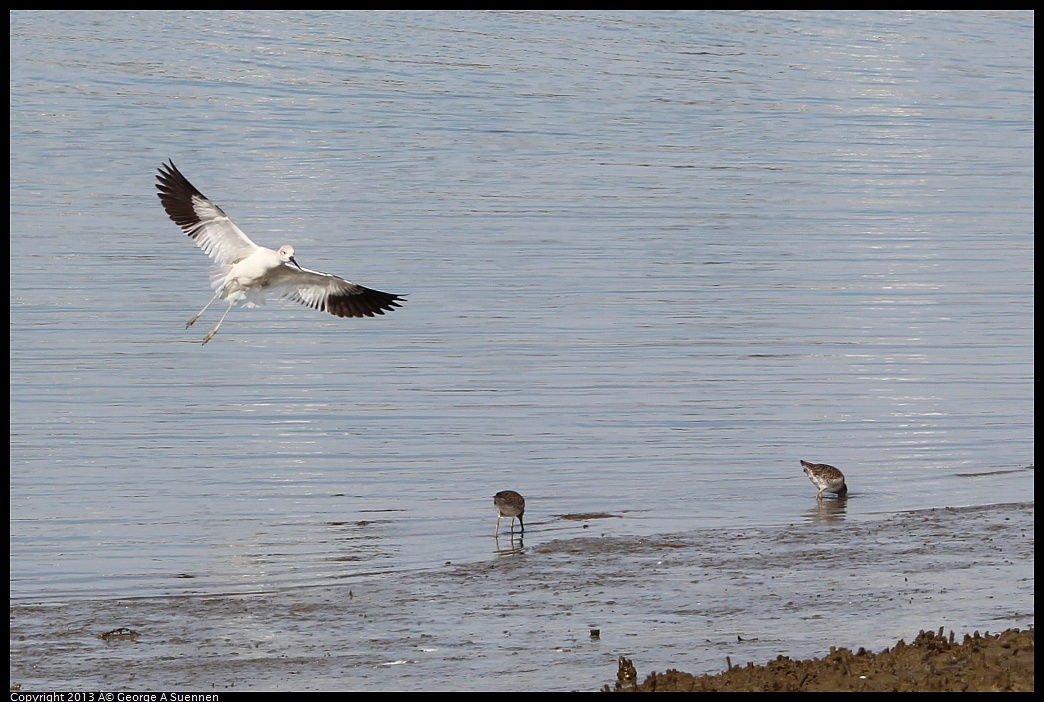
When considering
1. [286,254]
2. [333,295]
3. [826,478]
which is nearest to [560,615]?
[826,478]

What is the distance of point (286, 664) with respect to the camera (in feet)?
27.2

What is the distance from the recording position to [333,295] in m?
13.3

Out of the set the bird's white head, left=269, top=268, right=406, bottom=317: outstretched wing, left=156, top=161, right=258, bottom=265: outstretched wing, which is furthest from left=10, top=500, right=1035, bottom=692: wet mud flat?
left=156, top=161, right=258, bottom=265: outstretched wing

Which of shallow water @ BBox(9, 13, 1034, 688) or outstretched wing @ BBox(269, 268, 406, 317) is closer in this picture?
shallow water @ BBox(9, 13, 1034, 688)

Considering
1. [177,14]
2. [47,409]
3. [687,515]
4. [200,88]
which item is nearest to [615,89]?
[200,88]

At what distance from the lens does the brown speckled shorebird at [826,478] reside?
11.9m

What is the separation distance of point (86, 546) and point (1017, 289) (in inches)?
523

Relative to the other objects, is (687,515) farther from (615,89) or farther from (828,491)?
(615,89)

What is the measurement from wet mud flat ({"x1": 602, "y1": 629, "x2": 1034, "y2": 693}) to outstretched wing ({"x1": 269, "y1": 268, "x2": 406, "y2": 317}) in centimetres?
588

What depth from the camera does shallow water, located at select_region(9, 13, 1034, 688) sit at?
11859mm

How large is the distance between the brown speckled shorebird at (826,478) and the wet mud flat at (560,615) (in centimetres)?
90

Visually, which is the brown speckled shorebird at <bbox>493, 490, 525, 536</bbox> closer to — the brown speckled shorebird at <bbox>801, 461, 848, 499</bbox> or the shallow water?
the shallow water

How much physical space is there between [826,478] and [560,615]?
343 centimetres

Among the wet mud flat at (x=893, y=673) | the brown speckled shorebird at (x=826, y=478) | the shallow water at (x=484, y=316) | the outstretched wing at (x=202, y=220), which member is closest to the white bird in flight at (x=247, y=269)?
the outstretched wing at (x=202, y=220)
